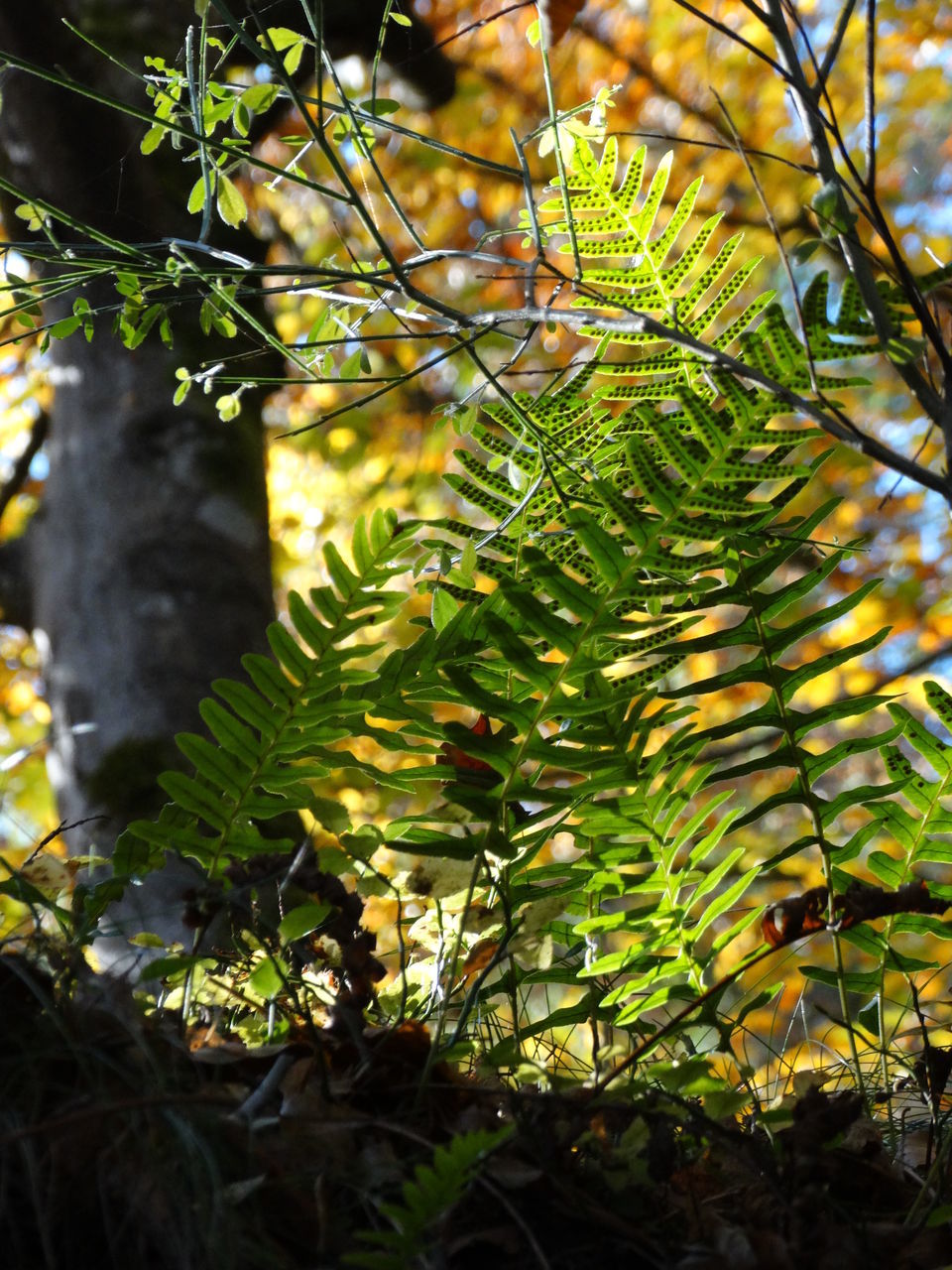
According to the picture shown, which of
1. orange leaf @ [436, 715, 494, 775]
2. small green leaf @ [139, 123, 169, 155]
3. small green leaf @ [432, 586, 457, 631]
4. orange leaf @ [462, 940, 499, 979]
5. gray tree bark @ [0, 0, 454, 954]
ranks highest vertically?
gray tree bark @ [0, 0, 454, 954]

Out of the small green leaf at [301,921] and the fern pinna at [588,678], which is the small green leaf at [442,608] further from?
the small green leaf at [301,921]

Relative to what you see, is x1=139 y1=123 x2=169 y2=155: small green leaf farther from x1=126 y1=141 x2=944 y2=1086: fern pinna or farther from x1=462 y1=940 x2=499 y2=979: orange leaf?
x1=462 y1=940 x2=499 y2=979: orange leaf

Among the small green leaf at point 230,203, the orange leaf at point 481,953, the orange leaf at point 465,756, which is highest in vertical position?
the small green leaf at point 230,203

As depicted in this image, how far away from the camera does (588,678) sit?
0.80m

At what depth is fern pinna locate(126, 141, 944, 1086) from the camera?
73 cm

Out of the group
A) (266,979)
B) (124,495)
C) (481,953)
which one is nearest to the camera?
(266,979)

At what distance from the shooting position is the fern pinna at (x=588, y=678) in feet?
2.40

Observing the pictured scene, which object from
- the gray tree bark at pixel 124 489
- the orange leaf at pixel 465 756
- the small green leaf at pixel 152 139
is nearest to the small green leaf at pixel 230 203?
the small green leaf at pixel 152 139

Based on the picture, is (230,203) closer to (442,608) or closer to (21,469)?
(442,608)

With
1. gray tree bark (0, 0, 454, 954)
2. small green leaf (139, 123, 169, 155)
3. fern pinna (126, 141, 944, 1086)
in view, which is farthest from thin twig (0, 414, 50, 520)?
fern pinna (126, 141, 944, 1086)

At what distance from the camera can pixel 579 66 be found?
21.7 feet

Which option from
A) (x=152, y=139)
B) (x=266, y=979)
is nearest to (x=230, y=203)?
(x=152, y=139)

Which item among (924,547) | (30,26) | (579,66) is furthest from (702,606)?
(579,66)

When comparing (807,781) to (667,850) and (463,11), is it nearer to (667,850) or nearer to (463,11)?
(667,850)
